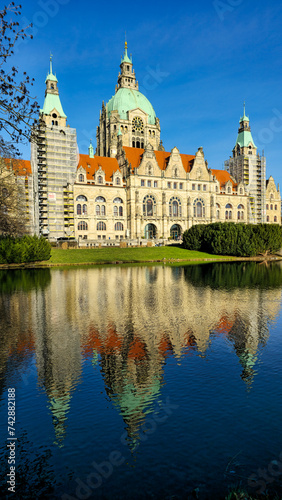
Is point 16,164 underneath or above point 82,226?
above

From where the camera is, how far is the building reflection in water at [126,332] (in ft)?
29.5

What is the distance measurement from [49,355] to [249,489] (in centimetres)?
767

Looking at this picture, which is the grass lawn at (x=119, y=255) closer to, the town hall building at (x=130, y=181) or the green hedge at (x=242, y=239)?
the green hedge at (x=242, y=239)

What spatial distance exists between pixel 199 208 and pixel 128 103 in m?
38.7

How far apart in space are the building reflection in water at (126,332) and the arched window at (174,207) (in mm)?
65320

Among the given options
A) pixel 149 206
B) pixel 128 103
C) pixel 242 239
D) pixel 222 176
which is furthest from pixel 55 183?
pixel 222 176

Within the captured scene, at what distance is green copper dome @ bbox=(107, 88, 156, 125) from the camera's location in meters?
102

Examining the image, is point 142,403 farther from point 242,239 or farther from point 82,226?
point 82,226

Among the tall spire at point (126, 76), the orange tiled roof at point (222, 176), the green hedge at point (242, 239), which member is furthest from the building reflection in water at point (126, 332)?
the tall spire at point (126, 76)

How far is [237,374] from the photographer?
9.77 metres

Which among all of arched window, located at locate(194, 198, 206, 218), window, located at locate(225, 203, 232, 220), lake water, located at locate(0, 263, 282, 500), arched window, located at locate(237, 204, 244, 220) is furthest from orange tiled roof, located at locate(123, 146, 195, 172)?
lake water, located at locate(0, 263, 282, 500)

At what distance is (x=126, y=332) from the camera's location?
553 inches

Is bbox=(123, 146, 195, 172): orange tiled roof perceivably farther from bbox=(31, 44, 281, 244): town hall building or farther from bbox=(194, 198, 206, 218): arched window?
bbox=(194, 198, 206, 218): arched window

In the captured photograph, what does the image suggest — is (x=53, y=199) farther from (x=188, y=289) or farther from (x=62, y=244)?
(x=188, y=289)
